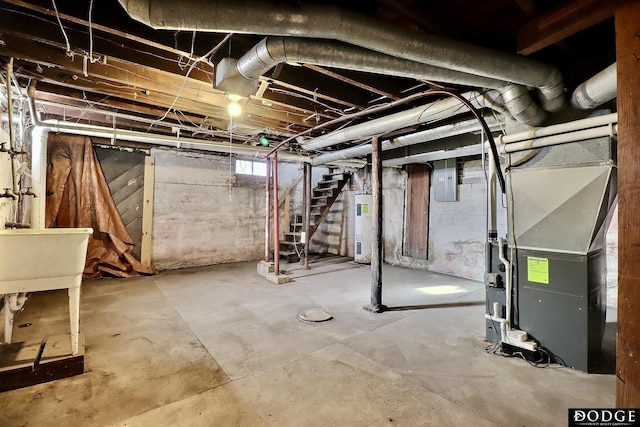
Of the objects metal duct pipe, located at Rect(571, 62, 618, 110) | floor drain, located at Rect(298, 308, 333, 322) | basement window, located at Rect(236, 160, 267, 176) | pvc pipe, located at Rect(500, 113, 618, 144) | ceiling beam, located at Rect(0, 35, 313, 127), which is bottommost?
floor drain, located at Rect(298, 308, 333, 322)

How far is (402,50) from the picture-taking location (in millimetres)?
→ 1541

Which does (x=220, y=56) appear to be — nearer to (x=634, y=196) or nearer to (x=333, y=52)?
(x=333, y=52)

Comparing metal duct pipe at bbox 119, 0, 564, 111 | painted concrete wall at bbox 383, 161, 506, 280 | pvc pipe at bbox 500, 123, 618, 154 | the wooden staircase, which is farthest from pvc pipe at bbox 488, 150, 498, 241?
the wooden staircase

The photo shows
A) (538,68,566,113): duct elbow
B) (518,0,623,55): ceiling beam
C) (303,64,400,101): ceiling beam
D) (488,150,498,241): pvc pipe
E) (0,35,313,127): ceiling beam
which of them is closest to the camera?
(518,0,623,55): ceiling beam

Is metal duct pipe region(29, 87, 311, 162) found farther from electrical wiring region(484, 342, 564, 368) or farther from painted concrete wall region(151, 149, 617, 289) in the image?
electrical wiring region(484, 342, 564, 368)

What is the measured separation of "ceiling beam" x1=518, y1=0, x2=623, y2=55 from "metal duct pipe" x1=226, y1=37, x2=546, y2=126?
254 millimetres

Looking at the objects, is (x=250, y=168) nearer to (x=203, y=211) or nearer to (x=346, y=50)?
(x=203, y=211)

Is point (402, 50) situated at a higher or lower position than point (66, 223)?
higher

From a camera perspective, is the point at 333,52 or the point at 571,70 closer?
the point at 333,52

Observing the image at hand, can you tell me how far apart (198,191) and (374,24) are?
4957mm

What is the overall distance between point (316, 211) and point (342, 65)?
4.92 metres

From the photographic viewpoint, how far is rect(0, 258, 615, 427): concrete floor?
62.7 inches

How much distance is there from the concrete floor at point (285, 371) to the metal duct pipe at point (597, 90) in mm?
1791

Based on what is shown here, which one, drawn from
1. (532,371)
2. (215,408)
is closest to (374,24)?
(215,408)
